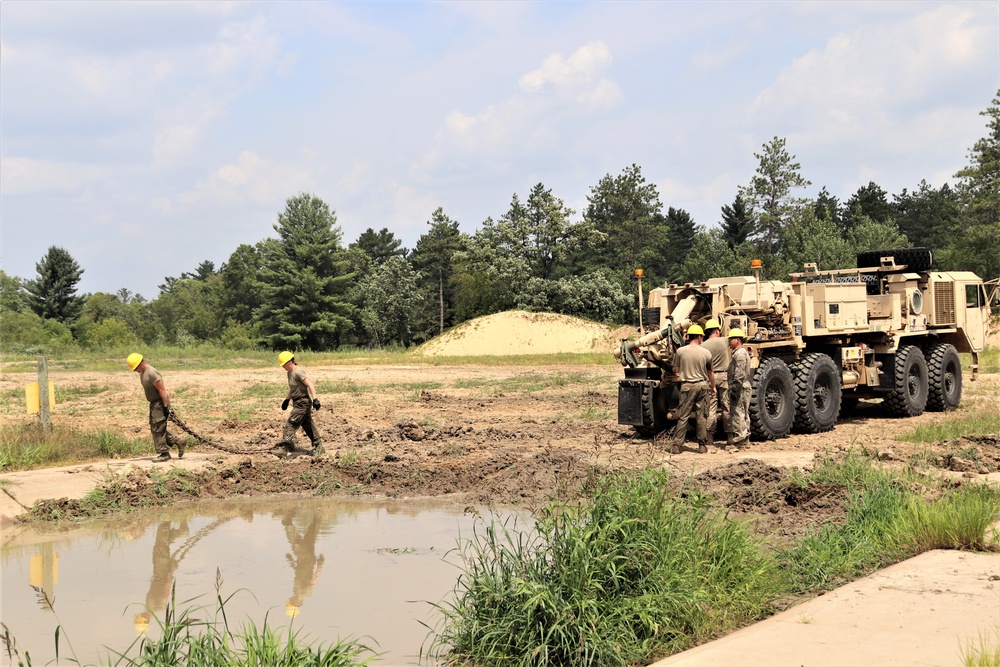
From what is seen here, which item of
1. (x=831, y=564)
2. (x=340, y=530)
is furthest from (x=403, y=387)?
(x=831, y=564)

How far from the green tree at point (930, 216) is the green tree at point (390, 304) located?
4090 cm

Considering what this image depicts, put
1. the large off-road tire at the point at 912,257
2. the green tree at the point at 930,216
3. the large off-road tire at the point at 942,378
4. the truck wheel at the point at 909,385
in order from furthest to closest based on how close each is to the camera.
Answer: the green tree at the point at 930,216, the large off-road tire at the point at 912,257, the large off-road tire at the point at 942,378, the truck wheel at the point at 909,385

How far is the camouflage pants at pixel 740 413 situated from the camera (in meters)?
14.1

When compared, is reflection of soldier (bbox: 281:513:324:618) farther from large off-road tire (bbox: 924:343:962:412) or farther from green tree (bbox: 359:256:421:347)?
green tree (bbox: 359:256:421:347)

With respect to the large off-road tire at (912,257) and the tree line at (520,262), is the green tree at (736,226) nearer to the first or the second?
the tree line at (520,262)

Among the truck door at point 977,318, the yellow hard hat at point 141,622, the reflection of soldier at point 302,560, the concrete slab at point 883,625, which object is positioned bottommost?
the yellow hard hat at point 141,622

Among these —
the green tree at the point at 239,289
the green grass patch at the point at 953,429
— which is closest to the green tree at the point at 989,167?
the green grass patch at the point at 953,429

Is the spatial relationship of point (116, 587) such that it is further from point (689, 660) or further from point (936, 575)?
point (936, 575)

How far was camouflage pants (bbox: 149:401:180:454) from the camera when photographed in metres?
13.5

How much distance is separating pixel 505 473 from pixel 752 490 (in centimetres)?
340

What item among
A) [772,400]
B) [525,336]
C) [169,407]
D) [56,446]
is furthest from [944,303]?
[525,336]

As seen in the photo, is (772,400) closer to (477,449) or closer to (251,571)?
(477,449)

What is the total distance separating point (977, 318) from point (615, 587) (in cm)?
1562

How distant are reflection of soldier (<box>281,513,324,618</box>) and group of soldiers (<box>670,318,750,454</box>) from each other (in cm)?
547
